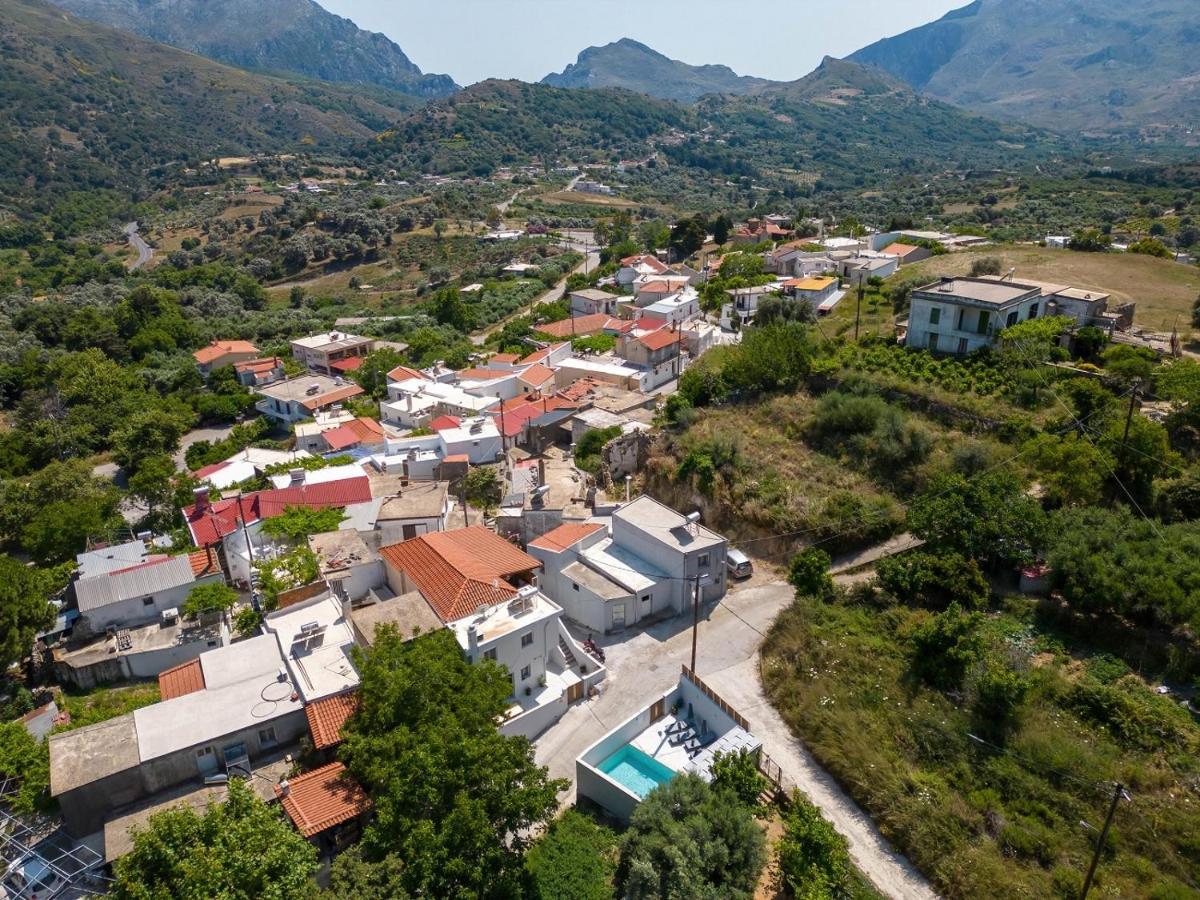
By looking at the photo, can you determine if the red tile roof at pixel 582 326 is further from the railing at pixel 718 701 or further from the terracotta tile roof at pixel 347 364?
the railing at pixel 718 701

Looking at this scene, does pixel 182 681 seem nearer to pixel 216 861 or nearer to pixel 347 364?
pixel 216 861

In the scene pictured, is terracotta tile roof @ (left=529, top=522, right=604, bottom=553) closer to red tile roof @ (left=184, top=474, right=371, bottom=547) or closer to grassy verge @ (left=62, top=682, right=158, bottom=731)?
red tile roof @ (left=184, top=474, right=371, bottom=547)

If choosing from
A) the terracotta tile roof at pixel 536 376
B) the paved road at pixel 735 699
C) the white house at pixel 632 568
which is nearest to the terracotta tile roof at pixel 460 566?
the white house at pixel 632 568

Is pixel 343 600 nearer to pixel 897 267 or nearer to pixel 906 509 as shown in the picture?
pixel 906 509

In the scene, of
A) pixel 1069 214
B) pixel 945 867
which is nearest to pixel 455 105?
pixel 1069 214

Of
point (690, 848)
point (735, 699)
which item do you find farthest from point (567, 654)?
point (690, 848)
